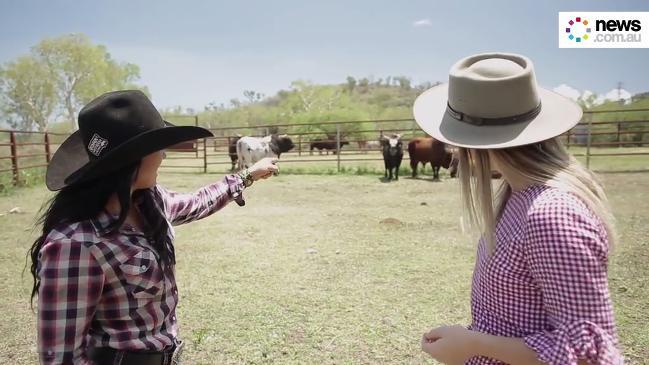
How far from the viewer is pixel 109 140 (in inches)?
47.7

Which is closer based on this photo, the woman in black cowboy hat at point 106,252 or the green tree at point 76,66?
the woman in black cowboy hat at point 106,252

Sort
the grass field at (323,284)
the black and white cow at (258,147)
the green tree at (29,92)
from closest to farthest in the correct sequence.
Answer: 1. the grass field at (323,284)
2. the black and white cow at (258,147)
3. the green tree at (29,92)

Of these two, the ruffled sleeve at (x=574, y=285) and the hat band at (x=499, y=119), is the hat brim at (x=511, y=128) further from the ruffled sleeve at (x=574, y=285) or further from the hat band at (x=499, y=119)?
the ruffled sleeve at (x=574, y=285)

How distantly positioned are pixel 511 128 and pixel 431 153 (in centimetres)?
1205

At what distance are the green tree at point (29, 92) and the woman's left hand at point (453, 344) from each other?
4496cm

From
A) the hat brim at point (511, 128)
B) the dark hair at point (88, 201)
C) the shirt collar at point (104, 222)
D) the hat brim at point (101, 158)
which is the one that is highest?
the hat brim at point (511, 128)

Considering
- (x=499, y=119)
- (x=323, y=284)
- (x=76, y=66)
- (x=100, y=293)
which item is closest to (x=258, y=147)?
(x=323, y=284)

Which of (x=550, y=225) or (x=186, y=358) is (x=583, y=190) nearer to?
(x=550, y=225)

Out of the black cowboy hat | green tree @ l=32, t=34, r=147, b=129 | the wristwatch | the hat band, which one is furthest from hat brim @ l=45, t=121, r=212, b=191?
green tree @ l=32, t=34, r=147, b=129

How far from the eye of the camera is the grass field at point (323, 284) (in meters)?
3.00

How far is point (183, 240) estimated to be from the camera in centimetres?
587

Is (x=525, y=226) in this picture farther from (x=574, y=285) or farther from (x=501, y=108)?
(x=501, y=108)

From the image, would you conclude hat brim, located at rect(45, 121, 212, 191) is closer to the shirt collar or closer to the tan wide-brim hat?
the shirt collar

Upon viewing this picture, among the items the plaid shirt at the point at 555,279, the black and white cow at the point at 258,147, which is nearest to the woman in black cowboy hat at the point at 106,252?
the plaid shirt at the point at 555,279
